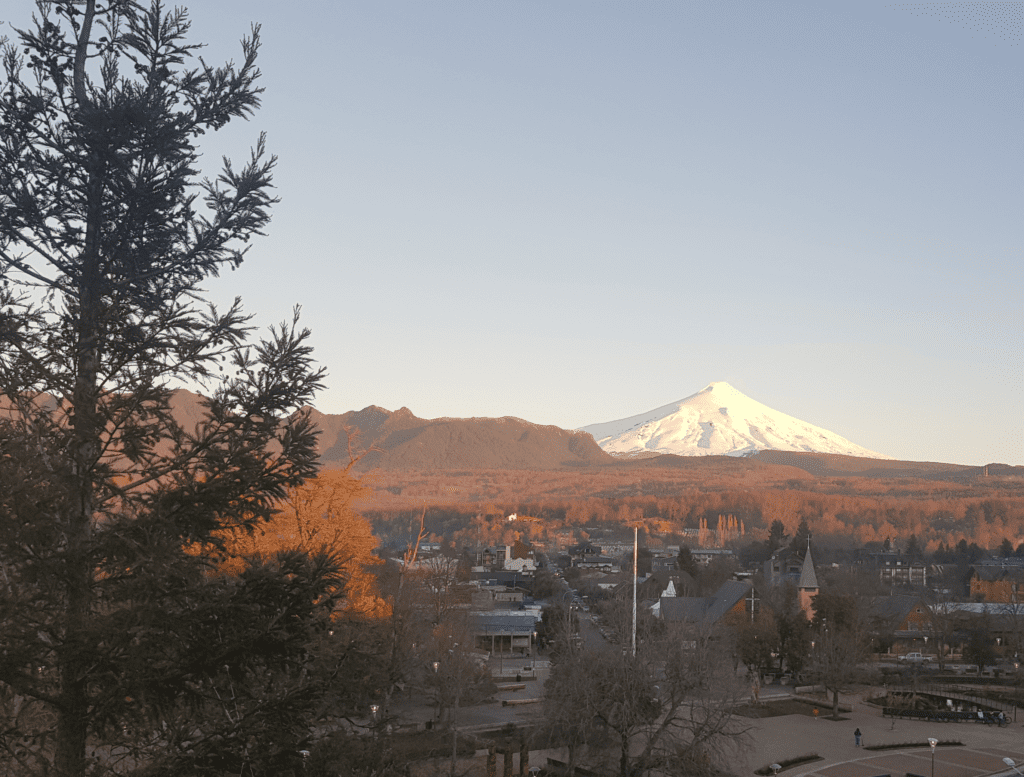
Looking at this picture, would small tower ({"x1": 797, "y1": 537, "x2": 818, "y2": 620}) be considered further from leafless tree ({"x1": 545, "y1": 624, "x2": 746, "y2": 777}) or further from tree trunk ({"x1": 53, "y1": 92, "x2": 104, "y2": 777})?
tree trunk ({"x1": 53, "y1": 92, "x2": 104, "y2": 777})

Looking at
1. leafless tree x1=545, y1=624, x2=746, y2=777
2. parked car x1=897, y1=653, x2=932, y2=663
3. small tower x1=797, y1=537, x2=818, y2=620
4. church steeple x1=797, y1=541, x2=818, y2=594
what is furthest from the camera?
church steeple x1=797, y1=541, x2=818, y2=594

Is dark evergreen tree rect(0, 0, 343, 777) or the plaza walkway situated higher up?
dark evergreen tree rect(0, 0, 343, 777)

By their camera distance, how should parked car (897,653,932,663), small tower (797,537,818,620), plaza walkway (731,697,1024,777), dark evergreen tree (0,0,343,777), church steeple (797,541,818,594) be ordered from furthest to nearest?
church steeple (797,541,818,594) → small tower (797,537,818,620) → parked car (897,653,932,663) → plaza walkway (731,697,1024,777) → dark evergreen tree (0,0,343,777)

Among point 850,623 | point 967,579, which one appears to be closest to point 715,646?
point 850,623

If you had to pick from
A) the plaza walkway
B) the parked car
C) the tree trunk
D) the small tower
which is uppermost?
the tree trunk

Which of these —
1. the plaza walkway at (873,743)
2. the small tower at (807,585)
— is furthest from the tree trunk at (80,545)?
the small tower at (807,585)

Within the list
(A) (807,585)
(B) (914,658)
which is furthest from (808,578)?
(B) (914,658)

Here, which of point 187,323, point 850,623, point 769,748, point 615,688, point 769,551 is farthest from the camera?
point 769,551

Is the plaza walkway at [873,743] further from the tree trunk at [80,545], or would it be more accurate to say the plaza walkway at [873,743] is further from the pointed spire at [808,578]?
the pointed spire at [808,578]

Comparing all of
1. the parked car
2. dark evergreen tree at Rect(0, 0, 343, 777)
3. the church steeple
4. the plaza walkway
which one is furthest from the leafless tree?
the church steeple

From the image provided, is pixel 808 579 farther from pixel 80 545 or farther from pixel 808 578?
pixel 80 545

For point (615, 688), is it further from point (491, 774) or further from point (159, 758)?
point (159, 758)
